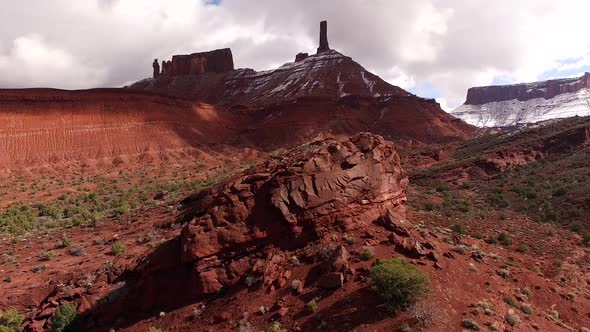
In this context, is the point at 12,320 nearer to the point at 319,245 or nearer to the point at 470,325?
the point at 319,245

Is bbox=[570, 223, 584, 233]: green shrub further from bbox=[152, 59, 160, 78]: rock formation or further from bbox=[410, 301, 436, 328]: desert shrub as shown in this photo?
bbox=[152, 59, 160, 78]: rock formation

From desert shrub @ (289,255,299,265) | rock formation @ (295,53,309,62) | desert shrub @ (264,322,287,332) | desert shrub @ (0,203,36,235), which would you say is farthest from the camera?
rock formation @ (295,53,309,62)

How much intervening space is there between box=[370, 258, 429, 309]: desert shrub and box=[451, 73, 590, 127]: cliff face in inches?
5964

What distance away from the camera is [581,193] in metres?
26.5

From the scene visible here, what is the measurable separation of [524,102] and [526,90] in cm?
599

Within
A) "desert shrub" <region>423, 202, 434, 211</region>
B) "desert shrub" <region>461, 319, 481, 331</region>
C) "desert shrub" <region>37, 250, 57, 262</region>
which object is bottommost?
"desert shrub" <region>461, 319, 481, 331</region>

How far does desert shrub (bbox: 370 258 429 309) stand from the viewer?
10.5m

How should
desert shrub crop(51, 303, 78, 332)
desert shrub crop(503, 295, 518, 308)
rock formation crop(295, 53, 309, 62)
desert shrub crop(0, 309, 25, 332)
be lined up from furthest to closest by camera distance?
rock formation crop(295, 53, 309, 62)
desert shrub crop(0, 309, 25, 332)
desert shrub crop(51, 303, 78, 332)
desert shrub crop(503, 295, 518, 308)

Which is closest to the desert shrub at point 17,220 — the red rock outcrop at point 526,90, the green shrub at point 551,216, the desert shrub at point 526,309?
the desert shrub at point 526,309

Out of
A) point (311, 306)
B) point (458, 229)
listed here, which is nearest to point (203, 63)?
point (458, 229)

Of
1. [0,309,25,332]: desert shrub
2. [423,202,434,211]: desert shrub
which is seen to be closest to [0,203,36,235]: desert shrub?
[0,309,25,332]: desert shrub

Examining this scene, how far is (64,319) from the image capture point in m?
13.7

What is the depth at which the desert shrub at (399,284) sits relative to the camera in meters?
10.5

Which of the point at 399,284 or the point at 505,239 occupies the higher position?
the point at 399,284
